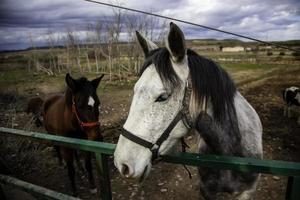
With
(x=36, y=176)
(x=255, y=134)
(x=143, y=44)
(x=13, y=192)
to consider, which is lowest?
(x=36, y=176)

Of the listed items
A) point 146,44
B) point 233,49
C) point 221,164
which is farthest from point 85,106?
point 233,49

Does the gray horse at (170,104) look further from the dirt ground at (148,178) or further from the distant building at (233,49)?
the distant building at (233,49)

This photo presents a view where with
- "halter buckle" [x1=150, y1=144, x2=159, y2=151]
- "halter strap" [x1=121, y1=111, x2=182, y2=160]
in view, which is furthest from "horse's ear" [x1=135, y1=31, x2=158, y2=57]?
"halter buckle" [x1=150, y1=144, x2=159, y2=151]

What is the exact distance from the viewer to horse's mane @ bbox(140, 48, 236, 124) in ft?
5.14

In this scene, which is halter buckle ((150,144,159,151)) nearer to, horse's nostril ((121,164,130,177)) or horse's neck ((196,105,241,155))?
horse's nostril ((121,164,130,177))

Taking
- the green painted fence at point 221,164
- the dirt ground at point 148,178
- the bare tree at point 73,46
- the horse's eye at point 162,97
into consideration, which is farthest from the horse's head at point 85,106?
the bare tree at point 73,46

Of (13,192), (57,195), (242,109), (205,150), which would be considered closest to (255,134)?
(242,109)

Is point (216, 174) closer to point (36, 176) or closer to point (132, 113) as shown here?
point (132, 113)

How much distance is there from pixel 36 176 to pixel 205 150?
4165 mm

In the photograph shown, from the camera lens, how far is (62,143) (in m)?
2.06

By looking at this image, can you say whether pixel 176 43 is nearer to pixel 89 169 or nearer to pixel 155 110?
pixel 155 110

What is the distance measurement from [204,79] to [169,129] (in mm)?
455

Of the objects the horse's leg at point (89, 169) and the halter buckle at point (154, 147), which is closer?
the halter buckle at point (154, 147)

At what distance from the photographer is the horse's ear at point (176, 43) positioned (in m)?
1.44
